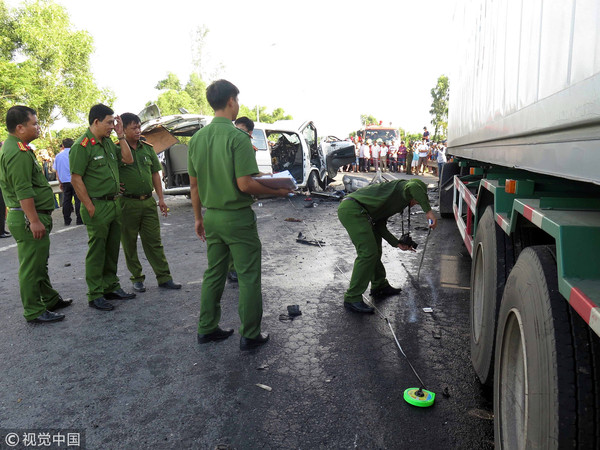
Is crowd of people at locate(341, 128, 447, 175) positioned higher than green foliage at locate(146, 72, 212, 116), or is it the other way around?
green foliage at locate(146, 72, 212, 116)

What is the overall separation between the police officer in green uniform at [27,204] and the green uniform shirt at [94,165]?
0.32 m

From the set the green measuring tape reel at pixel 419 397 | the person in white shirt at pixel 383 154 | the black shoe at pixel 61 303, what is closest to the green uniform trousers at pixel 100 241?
the black shoe at pixel 61 303

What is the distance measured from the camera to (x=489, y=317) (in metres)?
2.37

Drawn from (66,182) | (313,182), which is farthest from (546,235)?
(313,182)

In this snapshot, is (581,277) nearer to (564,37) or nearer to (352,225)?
(564,37)

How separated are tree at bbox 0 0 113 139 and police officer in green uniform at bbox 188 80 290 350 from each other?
22.5 meters

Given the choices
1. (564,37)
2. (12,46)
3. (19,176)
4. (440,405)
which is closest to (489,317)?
(440,405)

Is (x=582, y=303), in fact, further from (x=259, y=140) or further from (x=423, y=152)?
(x=423, y=152)

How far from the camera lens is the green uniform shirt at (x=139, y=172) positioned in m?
4.50

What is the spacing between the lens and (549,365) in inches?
51.9

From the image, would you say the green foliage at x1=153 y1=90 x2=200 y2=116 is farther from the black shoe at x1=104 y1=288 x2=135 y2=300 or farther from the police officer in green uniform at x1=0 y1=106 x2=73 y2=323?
the police officer in green uniform at x1=0 y1=106 x2=73 y2=323

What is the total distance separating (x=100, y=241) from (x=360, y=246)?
2.49m

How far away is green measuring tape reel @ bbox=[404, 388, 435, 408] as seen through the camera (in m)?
2.53

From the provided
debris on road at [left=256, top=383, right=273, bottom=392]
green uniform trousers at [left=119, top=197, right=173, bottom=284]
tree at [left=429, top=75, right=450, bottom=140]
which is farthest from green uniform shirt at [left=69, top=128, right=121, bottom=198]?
tree at [left=429, top=75, right=450, bottom=140]
